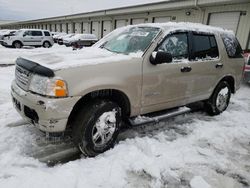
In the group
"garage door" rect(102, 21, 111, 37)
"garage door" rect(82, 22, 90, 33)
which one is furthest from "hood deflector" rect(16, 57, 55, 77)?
"garage door" rect(82, 22, 90, 33)

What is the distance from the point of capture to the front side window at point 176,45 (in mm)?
3814

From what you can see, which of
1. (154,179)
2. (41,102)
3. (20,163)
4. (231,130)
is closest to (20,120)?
(20,163)

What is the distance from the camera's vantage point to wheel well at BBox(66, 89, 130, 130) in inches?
124

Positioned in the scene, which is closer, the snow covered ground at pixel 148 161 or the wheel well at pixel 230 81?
the snow covered ground at pixel 148 161

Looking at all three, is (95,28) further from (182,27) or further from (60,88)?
(60,88)

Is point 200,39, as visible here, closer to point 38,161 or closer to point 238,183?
point 238,183

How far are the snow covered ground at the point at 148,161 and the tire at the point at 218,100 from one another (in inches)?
27.8

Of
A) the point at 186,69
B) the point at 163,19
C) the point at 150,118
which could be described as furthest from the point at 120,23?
the point at 150,118

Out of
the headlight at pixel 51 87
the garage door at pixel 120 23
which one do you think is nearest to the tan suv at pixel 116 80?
the headlight at pixel 51 87

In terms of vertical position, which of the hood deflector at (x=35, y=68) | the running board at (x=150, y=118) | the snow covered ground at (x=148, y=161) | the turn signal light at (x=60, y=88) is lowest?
the snow covered ground at (x=148, y=161)

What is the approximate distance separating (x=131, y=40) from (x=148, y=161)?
2.08m

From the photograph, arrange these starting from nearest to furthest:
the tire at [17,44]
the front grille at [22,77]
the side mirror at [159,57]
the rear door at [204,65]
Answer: the front grille at [22,77], the side mirror at [159,57], the rear door at [204,65], the tire at [17,44]

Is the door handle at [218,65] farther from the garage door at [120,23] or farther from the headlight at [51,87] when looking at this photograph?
the garage door at [120,23]

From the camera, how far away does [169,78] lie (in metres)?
3.84
